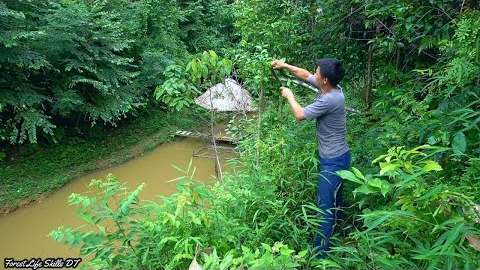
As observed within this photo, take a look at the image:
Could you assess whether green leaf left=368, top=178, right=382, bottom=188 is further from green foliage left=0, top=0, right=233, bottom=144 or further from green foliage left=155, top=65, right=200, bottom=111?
green foliage left=0, top=0, right=233, bottom=144

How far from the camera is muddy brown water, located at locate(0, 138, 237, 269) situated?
3.91 meters

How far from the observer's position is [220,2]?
30.3 feet

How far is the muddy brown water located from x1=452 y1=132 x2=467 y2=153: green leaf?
5.96 feet

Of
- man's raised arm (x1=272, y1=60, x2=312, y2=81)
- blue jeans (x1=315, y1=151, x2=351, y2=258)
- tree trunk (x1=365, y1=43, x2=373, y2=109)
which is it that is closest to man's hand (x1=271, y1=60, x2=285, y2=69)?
man's raised arm (x1=272, y1=60, x2=312, y2=81)

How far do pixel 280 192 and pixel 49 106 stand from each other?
4.86 metres

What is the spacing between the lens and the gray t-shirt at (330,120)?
1927mm

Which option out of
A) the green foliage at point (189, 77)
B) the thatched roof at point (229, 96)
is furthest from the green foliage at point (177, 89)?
the thatched roof at point (229, 96)

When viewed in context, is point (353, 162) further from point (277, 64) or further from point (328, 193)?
point (277, 64)

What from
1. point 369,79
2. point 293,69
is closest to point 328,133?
point 293,69

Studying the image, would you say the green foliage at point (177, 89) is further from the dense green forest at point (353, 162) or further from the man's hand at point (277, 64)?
the man's hand at point (277, 64)

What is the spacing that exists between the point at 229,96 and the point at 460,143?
59.5 inches

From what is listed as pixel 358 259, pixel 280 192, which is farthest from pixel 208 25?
pixel 358 259

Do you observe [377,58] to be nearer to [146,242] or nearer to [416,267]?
[416,267]

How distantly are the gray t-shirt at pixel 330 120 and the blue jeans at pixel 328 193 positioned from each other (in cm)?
4
